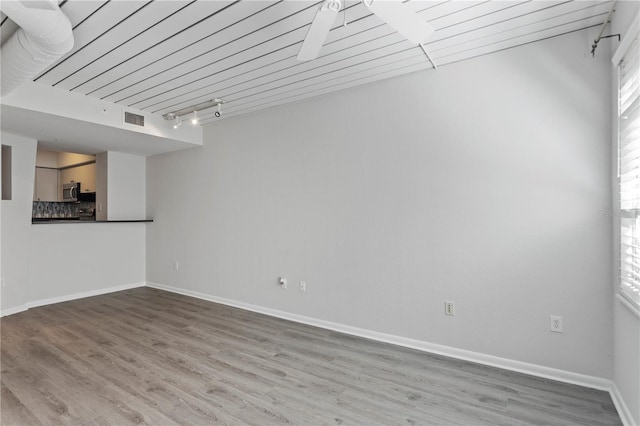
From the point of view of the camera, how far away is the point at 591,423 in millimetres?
2035

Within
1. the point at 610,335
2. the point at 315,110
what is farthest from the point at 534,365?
the point at 315,110

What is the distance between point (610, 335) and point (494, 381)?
86 centimetres

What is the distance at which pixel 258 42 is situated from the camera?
2.59 meters

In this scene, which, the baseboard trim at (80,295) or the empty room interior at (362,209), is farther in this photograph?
the baseboard trim at (80,295)

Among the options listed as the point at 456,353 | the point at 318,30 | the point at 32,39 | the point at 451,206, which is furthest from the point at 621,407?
the point at 32,39

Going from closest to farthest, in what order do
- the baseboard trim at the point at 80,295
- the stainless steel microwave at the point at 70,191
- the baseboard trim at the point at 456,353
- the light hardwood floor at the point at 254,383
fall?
the light hardwood floor at the point at 254,383, the baseboard trim at the point at 456,353, the baseboard trim at the point at 80,295, the stainless steel microwave at the point at 70,191

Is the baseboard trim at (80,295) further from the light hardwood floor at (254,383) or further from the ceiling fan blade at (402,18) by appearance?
the ceiling fan blade at (402,18)

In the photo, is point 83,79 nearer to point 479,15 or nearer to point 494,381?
point 479,15

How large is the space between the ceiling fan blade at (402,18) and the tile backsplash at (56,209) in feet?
23.6

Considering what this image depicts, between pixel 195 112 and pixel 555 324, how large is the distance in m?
4.21

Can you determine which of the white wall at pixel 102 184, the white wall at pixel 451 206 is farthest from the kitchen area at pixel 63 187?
the white wall at pixel 451 206

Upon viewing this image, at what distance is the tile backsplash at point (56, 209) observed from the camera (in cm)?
695

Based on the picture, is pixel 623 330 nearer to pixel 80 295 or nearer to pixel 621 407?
pixel 621 407

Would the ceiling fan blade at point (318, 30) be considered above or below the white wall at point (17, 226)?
above
